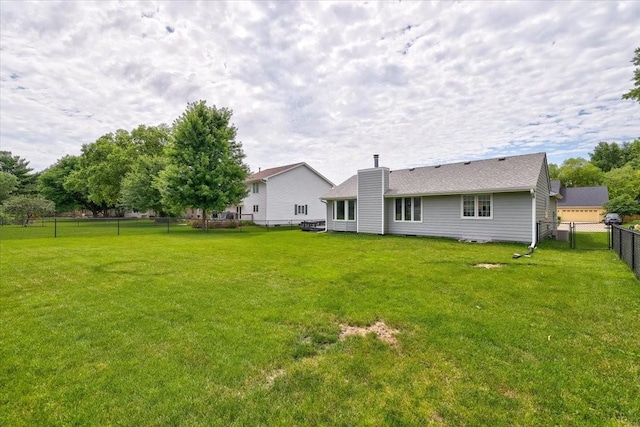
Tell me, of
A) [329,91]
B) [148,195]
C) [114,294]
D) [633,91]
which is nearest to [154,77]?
[329,91]

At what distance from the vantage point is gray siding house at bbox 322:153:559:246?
13.4 meters

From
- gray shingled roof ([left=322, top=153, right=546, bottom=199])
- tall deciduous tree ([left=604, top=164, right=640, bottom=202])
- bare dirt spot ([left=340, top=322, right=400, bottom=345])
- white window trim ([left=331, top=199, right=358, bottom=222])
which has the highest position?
tall deciduous tree ([left=604, top=164, right=640, bottom=202])

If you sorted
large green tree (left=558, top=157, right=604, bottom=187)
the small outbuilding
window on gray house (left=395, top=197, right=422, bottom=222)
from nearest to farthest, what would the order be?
window on gray house (left=395, top=197, right=422, bottom=222) < the small outbuilding < large green tree (left=558, top=157, right=604, bottom=187)

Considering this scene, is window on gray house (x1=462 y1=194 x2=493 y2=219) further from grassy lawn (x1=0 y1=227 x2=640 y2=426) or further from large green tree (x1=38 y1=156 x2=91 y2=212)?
large green tree (x1=38 y1=156 x2=91 y2=212)

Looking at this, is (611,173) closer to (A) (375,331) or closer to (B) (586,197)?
(B) (586,197)

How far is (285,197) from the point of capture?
96.3 ft

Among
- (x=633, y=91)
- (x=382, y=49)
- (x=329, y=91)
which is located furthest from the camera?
(x=329, y=91)

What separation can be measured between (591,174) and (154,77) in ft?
214

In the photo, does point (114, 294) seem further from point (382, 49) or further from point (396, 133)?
point (396, 133)

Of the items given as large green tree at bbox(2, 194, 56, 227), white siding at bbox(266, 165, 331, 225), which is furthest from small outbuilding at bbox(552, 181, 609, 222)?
large green tree at bbox(2, 194, 56, 227)

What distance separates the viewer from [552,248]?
12.3 meters

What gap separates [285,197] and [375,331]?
25.7m

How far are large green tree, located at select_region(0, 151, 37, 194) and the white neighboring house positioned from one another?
1439 inches

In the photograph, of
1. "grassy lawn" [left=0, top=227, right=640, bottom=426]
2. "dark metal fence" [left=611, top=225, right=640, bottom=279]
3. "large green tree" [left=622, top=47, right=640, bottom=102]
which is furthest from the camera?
"large green tree" [left=622, top=47, right=640, bottom=102]
